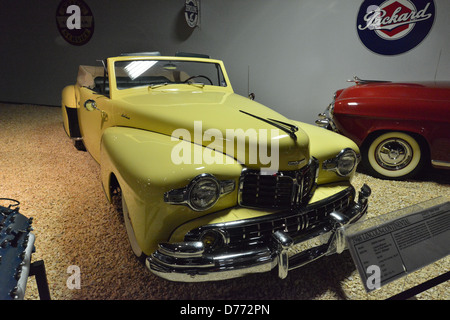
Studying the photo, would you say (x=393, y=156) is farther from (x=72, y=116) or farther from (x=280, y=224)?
(x=72, y=116)

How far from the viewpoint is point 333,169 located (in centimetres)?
189

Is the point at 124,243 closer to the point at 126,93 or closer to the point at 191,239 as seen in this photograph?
the point at 191,239

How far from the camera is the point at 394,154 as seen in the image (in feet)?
10.4

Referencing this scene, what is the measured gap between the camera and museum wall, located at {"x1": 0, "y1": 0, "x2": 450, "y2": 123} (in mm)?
4277

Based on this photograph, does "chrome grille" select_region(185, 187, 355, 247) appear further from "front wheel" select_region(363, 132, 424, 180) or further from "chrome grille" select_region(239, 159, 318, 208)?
"front wheel" select_region(363, 132, 424, 180)

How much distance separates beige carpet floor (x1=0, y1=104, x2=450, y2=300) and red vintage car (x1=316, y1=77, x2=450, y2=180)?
0.83 ft

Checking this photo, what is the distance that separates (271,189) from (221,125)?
50 cm

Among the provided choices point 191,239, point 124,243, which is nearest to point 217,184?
point 191,239

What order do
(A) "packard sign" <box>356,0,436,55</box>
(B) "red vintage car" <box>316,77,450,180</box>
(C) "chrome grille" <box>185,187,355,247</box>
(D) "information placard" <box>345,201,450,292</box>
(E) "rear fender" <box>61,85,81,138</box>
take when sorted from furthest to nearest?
1. (A) "packard sign" <box>356,0,436,55</box>
2. (E) "rear fender" <box>61,85,81,138</box>
3. (B) "red vintage car" <box>316,77,450,180</box>
4. (C) "chrome grille" <box>185,187,355,247</box>
5. (D) "information placard" <box>345,201,450,292</box>

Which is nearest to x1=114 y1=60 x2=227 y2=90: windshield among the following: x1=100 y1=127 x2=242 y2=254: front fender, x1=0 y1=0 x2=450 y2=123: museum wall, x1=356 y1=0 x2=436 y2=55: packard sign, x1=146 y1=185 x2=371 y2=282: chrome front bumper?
x1=100 y1=127 x2=242 y2=254: front fender

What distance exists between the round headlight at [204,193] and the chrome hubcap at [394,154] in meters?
2.62

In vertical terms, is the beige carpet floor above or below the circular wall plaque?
below

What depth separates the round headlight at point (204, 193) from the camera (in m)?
1.33

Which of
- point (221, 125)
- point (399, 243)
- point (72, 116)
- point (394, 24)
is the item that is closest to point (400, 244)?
point (399, 243)
